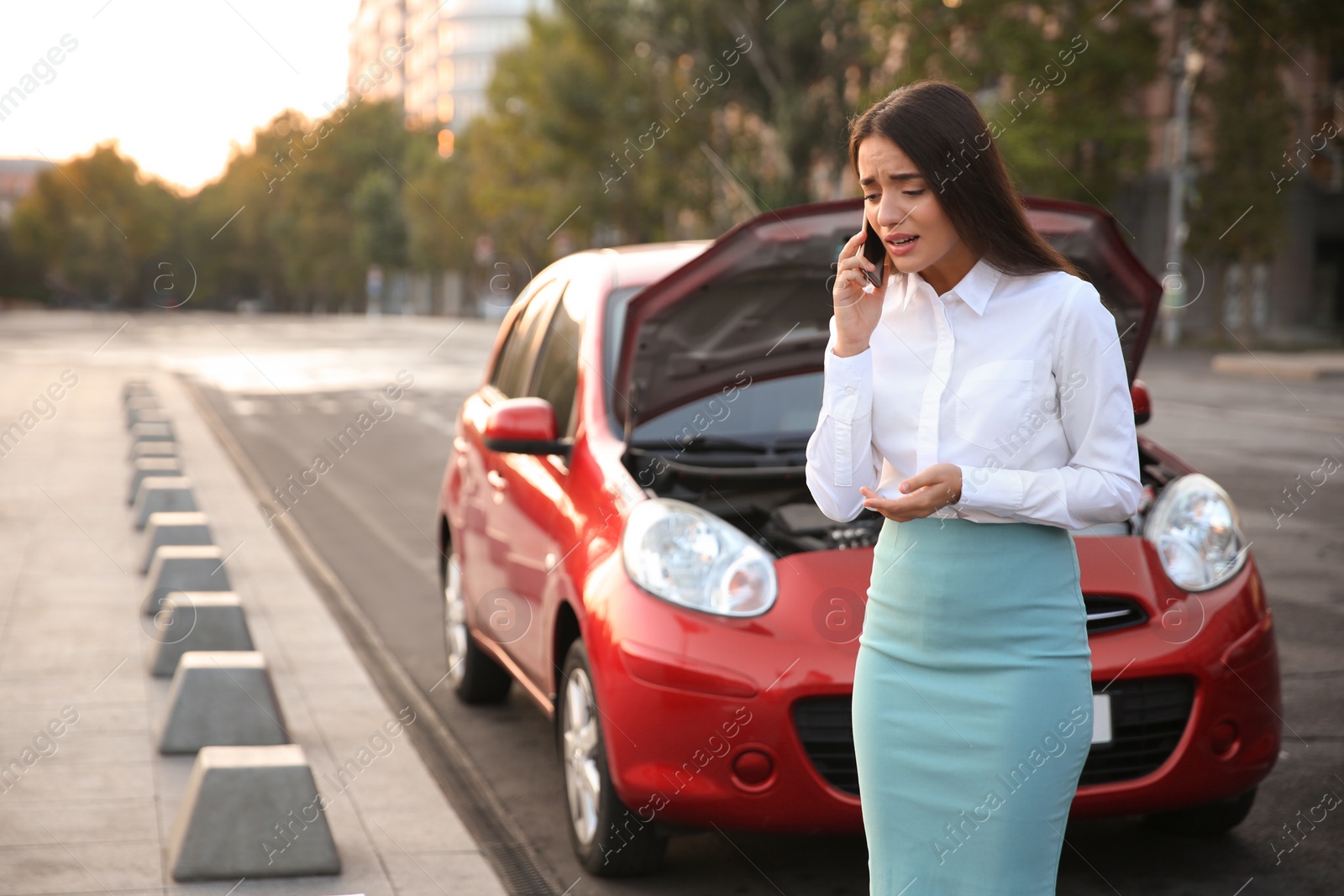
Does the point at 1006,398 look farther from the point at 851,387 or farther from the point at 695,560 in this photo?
the point at 695,560

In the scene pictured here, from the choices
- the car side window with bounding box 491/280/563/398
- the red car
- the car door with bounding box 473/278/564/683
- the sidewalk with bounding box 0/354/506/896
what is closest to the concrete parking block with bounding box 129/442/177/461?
the sidewalk with bounding box 0/354/506/896

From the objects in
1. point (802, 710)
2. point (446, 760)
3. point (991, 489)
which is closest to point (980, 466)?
point (991, 489)

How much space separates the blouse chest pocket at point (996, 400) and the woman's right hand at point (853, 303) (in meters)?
0.18

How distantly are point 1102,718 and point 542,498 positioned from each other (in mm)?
1798

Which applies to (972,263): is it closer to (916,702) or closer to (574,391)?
(916,702)

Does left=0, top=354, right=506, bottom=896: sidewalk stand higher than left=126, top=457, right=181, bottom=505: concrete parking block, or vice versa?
left=0, top=354, right=506, bottom=896: sidewalk

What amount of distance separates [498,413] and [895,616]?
2476 millimetres

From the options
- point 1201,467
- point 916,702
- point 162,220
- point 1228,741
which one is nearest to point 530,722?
point 1228,741

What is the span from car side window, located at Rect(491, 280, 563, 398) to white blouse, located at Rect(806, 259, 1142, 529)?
3223 millimetres

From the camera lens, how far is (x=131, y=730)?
17.6 feet

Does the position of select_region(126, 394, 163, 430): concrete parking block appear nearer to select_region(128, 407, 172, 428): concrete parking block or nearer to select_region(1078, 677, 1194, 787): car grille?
select_region(128, 407, 172, 428): concrete parking block

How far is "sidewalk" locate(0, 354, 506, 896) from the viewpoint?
13.4ft

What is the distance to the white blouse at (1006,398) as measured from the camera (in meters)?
2.17

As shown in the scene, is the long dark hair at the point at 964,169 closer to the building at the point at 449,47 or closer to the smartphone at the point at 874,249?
the smartphone at the point at 874,249
